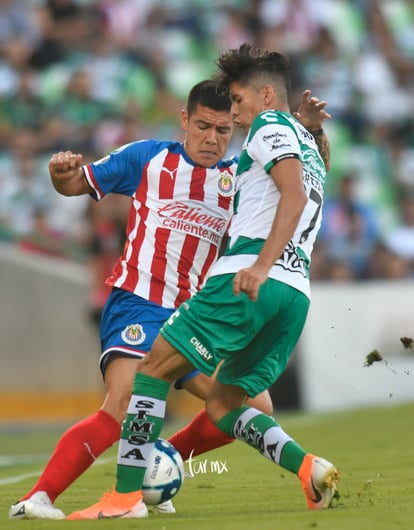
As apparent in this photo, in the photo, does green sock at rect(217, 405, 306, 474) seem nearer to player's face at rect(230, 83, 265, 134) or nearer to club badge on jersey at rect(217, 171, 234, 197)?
club badge on jersey at rect(217, 171, 234, 197)

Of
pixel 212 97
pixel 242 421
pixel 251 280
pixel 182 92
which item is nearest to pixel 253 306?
pixel 251 280

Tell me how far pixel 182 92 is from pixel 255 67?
12.4 metres

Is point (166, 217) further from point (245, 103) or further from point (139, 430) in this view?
point (139, 430)

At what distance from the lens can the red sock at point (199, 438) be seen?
20.1ft

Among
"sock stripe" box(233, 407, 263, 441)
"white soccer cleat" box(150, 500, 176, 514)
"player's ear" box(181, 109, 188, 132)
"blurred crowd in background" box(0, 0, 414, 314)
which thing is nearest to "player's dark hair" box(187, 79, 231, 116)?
"player's ear" box(181, 109, 188, 132)

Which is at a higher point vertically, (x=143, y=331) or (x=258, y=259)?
A: (x=258, y=259)

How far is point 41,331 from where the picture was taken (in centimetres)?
1477

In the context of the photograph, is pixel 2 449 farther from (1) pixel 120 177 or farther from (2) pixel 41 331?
(1) pixel 120 177

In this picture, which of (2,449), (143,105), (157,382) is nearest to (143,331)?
(157,382)

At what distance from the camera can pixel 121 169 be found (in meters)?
6.13

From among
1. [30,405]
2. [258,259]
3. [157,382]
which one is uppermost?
[258,259]

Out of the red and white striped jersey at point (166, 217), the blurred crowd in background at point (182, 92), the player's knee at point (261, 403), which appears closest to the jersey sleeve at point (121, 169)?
the red and white striped jersey at point (166, 217)

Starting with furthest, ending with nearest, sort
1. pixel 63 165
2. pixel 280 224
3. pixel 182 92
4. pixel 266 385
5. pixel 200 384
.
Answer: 1. pixel 182 92
2. pixel 200 384
3. pixel 63 165
4. pixel 266 385
5. pixel 280 224

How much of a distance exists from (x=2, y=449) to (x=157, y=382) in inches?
249
